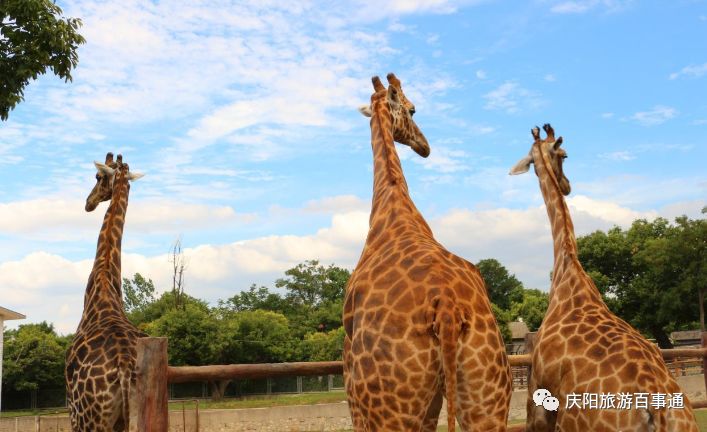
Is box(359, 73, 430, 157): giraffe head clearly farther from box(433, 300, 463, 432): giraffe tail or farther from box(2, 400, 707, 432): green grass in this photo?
box(2, 400, 707, 432): green grass

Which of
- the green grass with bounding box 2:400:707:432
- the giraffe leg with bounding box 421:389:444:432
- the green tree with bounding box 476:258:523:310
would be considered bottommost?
the green grass with bounding box 2:400:707:432

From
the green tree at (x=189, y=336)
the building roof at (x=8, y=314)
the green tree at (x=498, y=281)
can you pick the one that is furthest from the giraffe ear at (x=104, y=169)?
the green tree at (x=498, y=281)

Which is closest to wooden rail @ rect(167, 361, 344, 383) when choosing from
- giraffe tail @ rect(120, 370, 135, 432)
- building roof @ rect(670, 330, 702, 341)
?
giraffe tail @ rect(120, 370, 135, 432)

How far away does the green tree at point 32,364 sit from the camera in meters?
28.3

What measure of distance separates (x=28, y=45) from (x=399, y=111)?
855 cm

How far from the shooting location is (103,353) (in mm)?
5055

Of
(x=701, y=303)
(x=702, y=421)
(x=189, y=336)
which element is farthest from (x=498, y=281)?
(x=702, y=421)

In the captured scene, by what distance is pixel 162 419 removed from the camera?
4426 mm

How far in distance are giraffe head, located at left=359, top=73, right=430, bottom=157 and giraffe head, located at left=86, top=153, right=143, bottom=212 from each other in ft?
8.09

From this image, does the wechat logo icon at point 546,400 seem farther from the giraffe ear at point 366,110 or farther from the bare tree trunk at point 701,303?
the bare tree trunk at point 701,303

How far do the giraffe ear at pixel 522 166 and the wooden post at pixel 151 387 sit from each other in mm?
3285

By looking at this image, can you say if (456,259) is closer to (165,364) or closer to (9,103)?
(165,364)

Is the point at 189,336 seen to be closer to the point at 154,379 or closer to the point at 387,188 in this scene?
the point at 154,379

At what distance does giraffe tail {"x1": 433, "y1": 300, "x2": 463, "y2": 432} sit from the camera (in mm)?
3322
